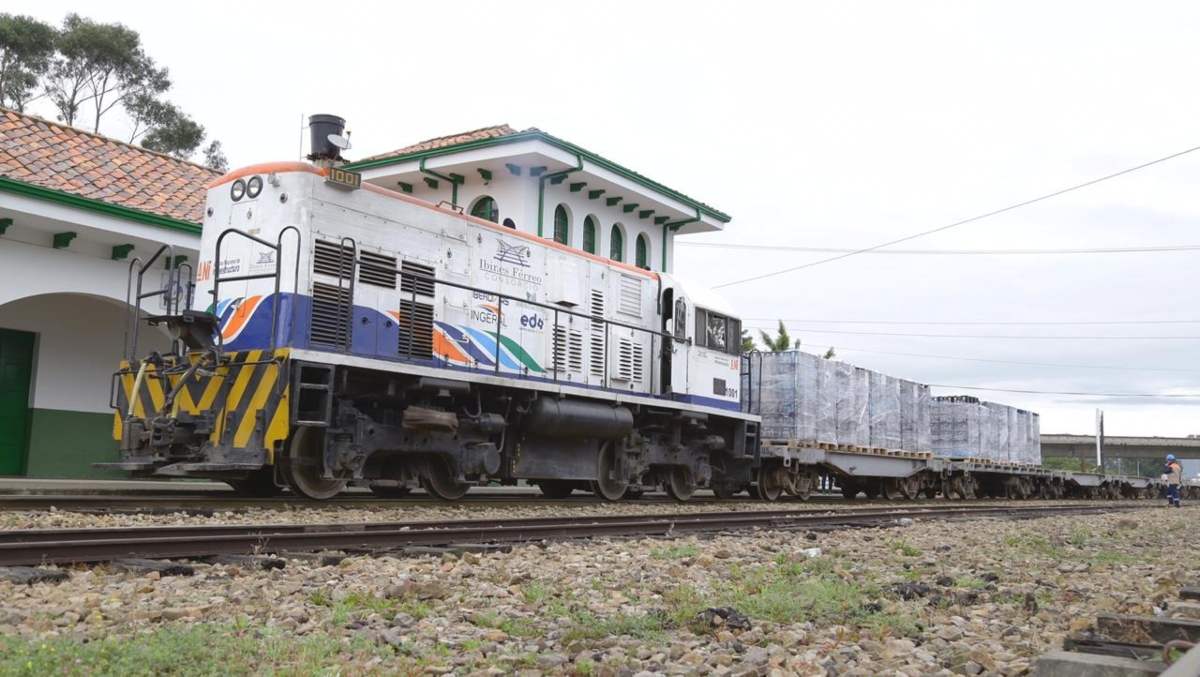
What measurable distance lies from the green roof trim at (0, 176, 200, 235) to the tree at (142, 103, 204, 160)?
35.1m

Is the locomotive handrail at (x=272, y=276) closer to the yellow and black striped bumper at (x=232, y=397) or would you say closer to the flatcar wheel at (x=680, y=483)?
the yellow and black striped bumper at (x=232, y=397)

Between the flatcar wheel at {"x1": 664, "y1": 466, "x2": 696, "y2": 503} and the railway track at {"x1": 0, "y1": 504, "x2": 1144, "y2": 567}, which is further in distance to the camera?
the flatcar wheel at {"x1": 664, "y1": 466, "x2": 696, "y2": 503}

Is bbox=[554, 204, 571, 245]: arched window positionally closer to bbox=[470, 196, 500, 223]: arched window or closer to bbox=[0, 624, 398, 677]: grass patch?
bbox=[470, 196, 500, 223]: arched window

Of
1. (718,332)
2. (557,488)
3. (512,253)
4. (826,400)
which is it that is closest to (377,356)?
(512,253)

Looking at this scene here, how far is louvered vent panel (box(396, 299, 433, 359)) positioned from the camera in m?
10.8

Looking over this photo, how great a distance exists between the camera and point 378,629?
13.1 ft

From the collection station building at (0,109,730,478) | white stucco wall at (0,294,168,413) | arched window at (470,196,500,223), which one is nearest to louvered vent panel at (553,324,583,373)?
station building at (0,109,730,478)

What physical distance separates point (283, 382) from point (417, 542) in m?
2.84

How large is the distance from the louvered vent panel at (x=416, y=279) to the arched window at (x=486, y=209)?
7.94m

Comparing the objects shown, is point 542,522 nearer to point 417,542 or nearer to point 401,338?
point 417,542

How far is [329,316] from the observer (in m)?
10.1

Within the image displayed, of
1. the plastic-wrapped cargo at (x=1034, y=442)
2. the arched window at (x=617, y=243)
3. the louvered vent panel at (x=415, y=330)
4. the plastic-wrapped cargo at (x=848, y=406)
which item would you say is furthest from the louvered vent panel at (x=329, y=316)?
the plastic-wrapped cargo at (x=1034, y=442)

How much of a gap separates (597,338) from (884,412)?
1020 cm

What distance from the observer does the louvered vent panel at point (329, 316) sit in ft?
32.6
